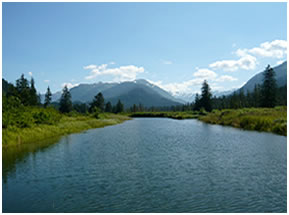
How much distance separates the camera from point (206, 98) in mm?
112750

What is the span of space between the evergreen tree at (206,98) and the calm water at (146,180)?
8853 cm

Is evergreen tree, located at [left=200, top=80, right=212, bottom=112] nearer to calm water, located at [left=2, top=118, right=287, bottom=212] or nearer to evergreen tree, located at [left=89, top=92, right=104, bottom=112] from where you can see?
evergreen tree, located at [left=89, top=92, right=104, bottom=112]

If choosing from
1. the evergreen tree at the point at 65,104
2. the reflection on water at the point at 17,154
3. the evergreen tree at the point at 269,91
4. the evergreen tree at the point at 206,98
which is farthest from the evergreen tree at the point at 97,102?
the reflection on water at the point at 17,154

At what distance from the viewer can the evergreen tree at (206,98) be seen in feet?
368

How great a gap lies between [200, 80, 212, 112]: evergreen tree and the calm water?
88.5 m

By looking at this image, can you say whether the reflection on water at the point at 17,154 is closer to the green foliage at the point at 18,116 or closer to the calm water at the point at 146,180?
the calm water at the point at 146,180

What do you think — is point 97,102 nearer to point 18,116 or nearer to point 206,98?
point 206,98

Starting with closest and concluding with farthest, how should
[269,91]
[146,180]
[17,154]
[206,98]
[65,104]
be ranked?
[146,180], [17,154], [269,91], [206,98], [65,104]

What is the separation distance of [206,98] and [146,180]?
101 metres

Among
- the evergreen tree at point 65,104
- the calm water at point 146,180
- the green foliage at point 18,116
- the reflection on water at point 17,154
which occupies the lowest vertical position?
the calm water at point 146,180

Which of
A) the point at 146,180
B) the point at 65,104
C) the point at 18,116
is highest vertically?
the point at 65,104

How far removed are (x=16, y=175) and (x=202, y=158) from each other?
1376 centimetres

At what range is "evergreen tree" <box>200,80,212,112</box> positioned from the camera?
11219 centimetres

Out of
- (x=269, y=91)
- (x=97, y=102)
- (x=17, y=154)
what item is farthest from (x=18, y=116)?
(x=97, y=102)
